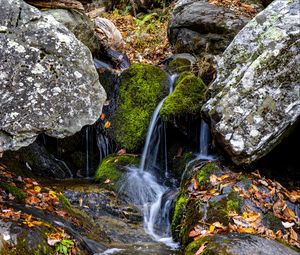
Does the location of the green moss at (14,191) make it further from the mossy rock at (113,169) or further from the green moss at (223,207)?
the green moss at (223,207)

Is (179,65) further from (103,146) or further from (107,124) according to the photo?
(103,146)

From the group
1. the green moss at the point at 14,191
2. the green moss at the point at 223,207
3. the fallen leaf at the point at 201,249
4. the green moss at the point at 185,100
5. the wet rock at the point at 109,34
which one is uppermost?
the wet rock at the point at 109,34

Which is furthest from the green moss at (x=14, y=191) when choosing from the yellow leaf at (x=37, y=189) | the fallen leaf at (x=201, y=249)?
the fallen leaf at (x=201, y=249)

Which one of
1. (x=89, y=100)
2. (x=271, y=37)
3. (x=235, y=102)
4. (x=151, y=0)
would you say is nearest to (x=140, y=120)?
(x=235, y=102)

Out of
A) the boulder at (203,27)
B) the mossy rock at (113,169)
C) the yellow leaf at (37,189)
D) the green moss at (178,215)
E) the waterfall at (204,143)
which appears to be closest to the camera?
the yellow leaf at (37,189)

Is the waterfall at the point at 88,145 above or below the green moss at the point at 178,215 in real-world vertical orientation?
above

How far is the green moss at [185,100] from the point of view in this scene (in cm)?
704

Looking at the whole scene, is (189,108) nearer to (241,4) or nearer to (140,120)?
(140,120)

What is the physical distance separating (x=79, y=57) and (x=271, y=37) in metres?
3.16

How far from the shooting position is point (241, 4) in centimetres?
995

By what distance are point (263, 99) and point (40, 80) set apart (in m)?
3.25

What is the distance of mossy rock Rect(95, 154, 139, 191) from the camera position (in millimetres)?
6473

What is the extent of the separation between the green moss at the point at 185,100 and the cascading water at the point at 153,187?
0.43 m

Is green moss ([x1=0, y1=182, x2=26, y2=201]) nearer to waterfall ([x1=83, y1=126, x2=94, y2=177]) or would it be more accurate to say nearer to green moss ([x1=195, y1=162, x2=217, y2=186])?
green moss ([x1=195, y1=162, x2=217, y2=186])
